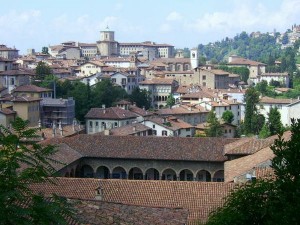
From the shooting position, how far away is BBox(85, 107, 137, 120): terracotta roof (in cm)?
5669

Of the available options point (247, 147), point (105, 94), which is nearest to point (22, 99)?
point (105, 94)

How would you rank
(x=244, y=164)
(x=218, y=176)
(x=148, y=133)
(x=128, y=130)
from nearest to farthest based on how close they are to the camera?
1. (x=244, y=164)
2. (x=218, y=176)
3. (x=128, y=130)
4. (x=148, y=133)

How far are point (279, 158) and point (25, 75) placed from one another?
208 feet

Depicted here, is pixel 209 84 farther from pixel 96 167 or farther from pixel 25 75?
pixel 96 167

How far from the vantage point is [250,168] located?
2559 cm

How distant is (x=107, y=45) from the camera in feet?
485

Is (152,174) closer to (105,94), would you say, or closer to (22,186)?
(22,186)

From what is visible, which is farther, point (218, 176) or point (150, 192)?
point (218, 176)

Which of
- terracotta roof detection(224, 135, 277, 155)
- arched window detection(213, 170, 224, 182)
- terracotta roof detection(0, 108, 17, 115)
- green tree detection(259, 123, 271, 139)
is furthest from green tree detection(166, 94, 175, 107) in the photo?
terracotta roof detection(224, 135, 277, 155)

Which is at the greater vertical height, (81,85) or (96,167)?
(81,85)

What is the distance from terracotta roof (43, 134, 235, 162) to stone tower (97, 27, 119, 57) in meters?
111

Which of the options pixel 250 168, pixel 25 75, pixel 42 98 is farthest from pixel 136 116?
pixel 250 168

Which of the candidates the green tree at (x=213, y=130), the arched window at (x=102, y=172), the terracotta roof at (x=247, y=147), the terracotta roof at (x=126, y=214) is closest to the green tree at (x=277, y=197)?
the terracotta roof at (x=126, y=214)

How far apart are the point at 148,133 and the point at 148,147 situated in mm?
15627
